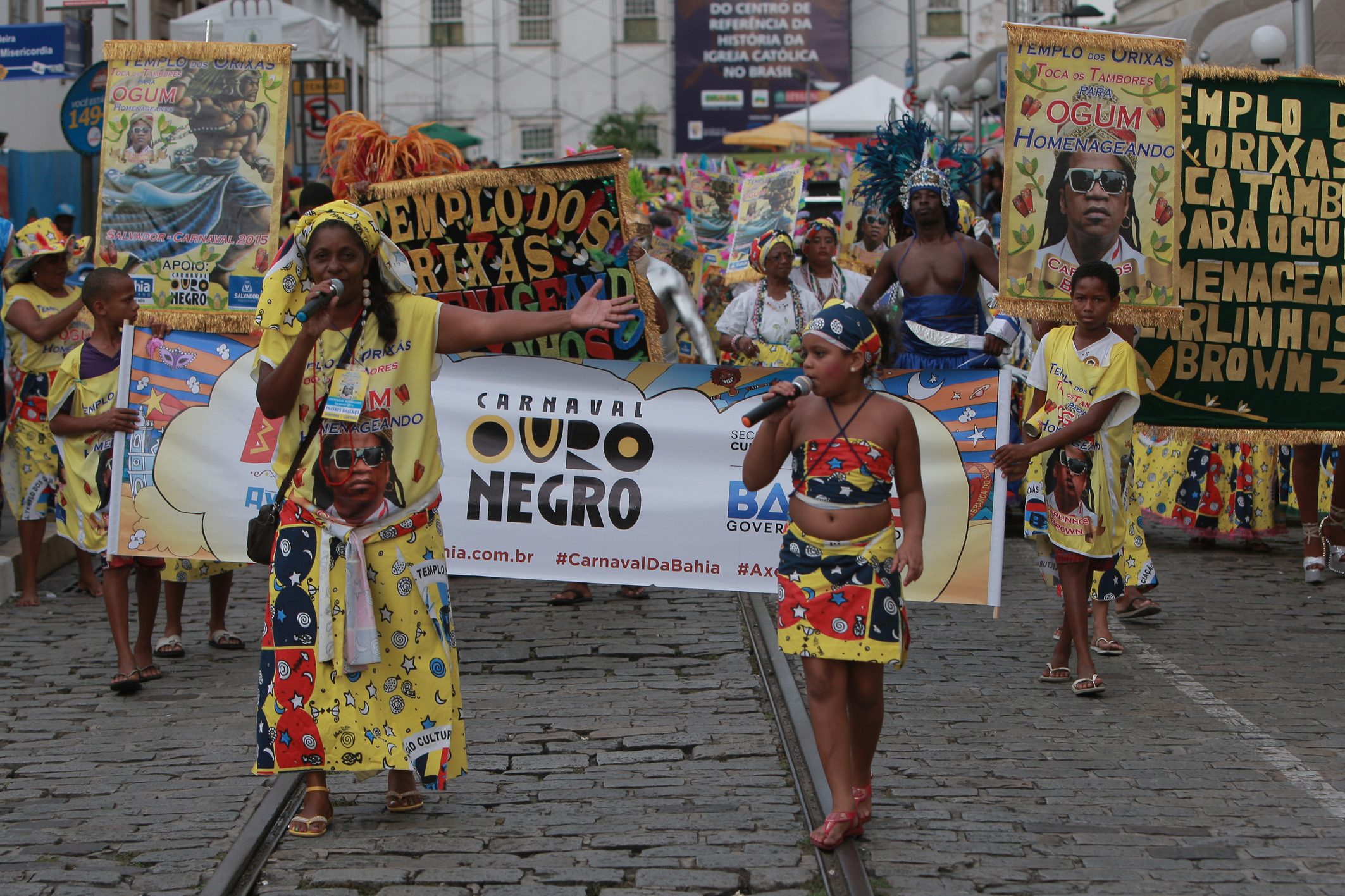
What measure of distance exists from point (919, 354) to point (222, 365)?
386 cm

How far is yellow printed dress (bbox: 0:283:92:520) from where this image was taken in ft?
29.1

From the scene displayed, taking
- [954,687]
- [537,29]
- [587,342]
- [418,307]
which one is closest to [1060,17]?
[587,342]

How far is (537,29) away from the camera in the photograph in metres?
53.2

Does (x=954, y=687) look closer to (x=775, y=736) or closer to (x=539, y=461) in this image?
(x=775, y=736)

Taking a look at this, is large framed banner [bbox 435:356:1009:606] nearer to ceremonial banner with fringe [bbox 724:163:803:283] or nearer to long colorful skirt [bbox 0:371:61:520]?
long colorful skirt [bbox 0:371:61:520]

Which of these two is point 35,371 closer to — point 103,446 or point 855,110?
point 103,446

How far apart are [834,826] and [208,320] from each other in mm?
4488

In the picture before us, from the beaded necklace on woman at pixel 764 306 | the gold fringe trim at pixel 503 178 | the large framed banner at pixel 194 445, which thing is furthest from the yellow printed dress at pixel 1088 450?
the large framed banner at pixel 194 445

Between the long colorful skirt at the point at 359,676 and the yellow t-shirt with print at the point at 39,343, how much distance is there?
4794mm

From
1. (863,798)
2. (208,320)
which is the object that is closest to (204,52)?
(208,320)

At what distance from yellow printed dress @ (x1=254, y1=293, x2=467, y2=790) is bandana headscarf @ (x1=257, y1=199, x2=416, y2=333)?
0.14 feet

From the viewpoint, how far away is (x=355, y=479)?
15.6 ft

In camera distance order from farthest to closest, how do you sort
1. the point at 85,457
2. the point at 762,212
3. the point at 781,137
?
the point at 781,137
the point at 762,212
the point at 85,457

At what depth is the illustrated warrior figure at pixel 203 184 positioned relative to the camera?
25.4ft
